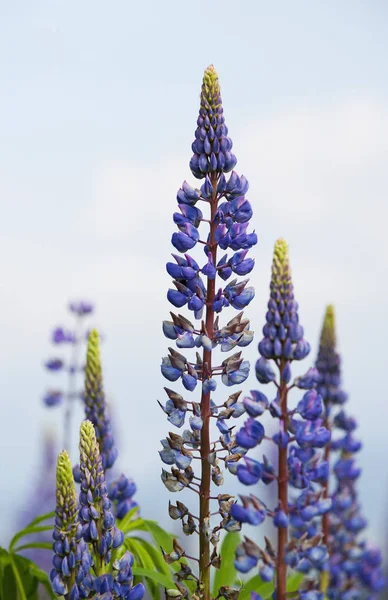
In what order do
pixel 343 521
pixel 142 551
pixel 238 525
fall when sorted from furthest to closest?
pixel 343 521 < pixel 142 551 < pixel 238 525

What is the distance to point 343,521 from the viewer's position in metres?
4.50

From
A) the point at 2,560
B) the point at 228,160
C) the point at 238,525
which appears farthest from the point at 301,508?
the point at 2,560

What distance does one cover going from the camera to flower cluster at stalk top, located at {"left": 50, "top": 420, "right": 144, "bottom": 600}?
2.79 metres

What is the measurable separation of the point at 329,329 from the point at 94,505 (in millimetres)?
1760

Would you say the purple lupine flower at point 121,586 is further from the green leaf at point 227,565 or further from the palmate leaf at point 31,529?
the palmate leaf at point 31,529

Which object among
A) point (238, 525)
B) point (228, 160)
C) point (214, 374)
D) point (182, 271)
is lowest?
point (238, 525)

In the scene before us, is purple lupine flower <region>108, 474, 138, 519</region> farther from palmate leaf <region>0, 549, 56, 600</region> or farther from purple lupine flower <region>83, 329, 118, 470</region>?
palmate leaf <region>0, 549, 56, 600</region>

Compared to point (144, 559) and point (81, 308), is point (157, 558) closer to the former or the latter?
point (144, 559)

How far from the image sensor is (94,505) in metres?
2.85

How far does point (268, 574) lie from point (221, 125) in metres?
1.40

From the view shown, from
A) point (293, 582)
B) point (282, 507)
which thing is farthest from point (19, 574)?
point (282, 507)

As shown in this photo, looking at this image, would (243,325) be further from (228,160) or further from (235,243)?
(228,160)

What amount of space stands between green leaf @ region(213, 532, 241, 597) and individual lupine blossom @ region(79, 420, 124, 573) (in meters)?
0.55

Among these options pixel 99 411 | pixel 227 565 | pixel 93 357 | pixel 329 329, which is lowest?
pixel 227 565
